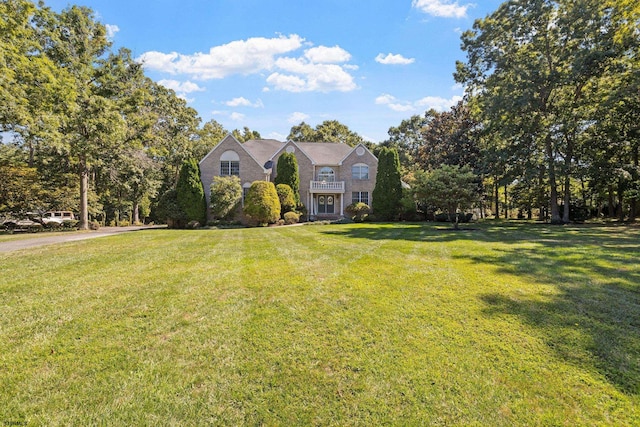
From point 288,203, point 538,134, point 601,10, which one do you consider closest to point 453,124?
point 538,134

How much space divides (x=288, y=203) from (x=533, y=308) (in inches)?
855

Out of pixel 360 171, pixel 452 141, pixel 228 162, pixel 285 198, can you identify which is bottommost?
pixel 285 198

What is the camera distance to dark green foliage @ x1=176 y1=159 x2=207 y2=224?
23047mm

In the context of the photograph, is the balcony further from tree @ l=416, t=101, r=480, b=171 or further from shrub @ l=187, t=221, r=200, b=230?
tree @ l=416, t=101, r=480, b=171

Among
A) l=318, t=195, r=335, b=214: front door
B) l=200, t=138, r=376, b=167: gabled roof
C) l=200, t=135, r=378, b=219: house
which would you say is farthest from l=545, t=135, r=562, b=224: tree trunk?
l=318, t=195, r=335, b=214: front door

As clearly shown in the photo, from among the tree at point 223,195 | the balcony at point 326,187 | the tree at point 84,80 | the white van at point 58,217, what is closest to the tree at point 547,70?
the balcony at point 326,187

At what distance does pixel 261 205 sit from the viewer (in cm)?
2200

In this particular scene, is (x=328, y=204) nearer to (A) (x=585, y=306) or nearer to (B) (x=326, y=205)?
(B) (x=326, y=205)

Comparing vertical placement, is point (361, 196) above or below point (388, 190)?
below

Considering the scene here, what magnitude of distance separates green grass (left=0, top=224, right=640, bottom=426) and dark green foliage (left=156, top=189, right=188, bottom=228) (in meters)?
17.0

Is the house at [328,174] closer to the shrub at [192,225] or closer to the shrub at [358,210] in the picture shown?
the shrub at [358,210]

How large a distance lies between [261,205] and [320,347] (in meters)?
19.1

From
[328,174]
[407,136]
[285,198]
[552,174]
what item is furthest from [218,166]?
[407,136]

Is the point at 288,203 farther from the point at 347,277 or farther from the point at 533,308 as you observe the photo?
the point at 533,308
